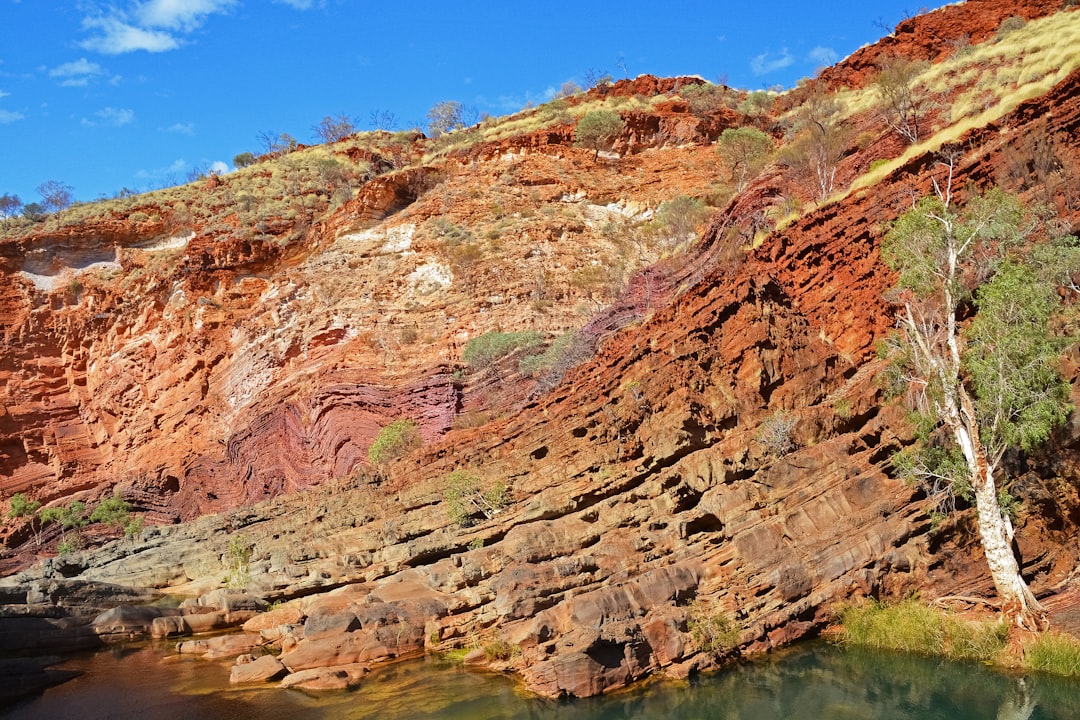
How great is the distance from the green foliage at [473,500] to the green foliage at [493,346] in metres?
11.1

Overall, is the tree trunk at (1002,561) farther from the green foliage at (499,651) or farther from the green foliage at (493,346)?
the green foliage at (493,346)

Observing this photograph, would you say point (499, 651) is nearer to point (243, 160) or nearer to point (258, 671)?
point (258, 671)

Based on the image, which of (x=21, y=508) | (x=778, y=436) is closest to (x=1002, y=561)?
(x=778, y=436)

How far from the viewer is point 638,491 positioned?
56.5 ft

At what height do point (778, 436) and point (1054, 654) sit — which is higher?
point (778, 436)

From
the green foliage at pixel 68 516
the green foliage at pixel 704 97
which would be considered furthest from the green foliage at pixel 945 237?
the green foliage at pixel 704 97

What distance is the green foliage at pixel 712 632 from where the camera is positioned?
1340 centimetres

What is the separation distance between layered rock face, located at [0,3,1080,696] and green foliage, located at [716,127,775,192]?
1361 cm

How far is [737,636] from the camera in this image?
1358 cm

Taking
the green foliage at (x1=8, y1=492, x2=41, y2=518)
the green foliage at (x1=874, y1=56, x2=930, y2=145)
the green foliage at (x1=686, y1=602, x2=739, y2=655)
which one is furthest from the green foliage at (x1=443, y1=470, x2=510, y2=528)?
the green foliage at (x1=8, y1=492, x2=41, y2=518)

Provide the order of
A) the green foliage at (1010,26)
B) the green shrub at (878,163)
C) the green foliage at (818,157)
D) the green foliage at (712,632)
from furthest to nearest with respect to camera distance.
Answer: the green foliage at (1010,26) → the green foliage at (818,157) → the green shrub at (878,163) → the green foliage at (712,632)

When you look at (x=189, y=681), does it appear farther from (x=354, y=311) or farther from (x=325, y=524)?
(x=354, y=311)

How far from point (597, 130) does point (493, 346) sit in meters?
25.4

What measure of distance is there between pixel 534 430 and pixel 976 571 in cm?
1106
